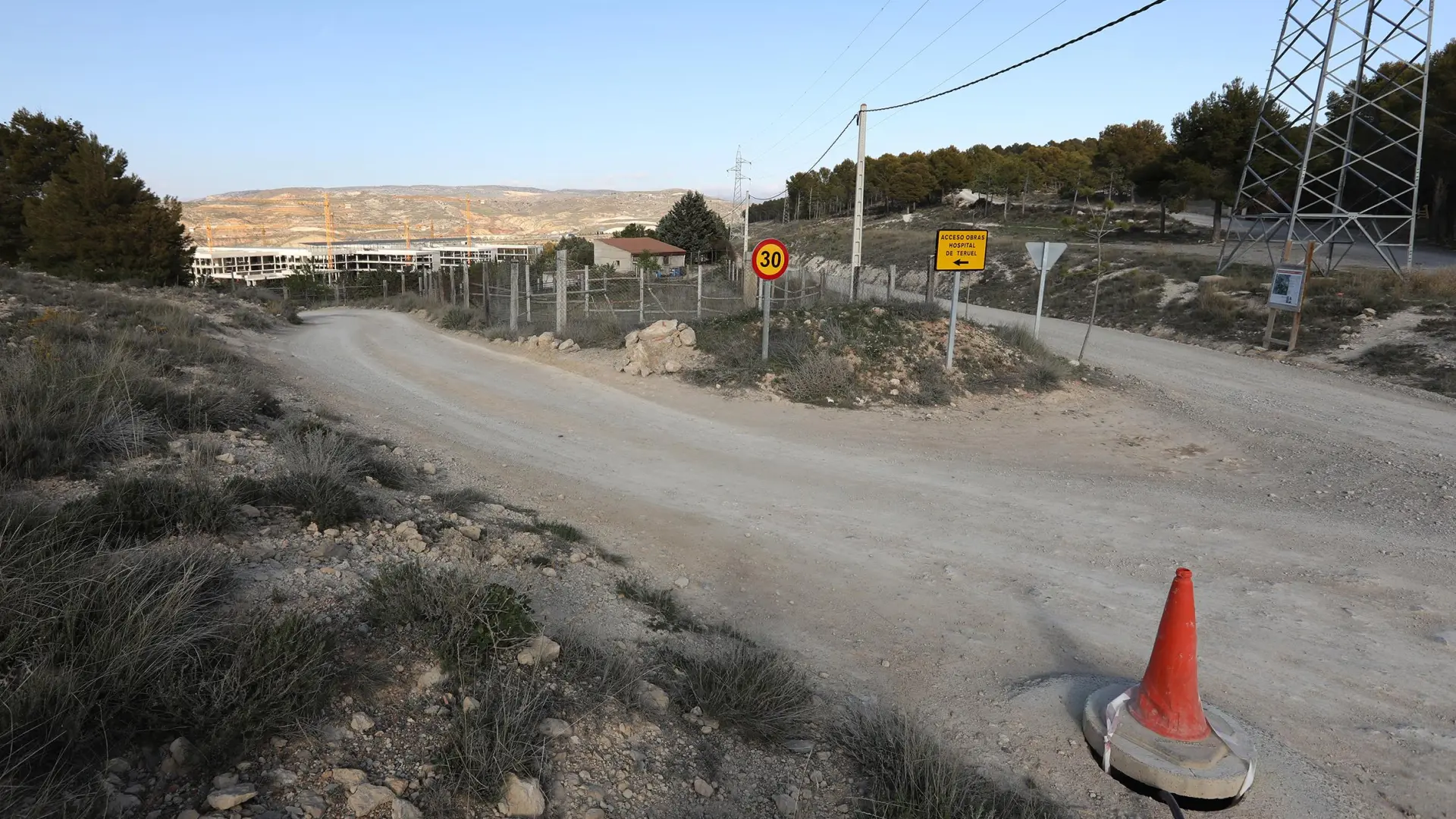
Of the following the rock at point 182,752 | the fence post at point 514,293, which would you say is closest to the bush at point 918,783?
the rock at point 182,752

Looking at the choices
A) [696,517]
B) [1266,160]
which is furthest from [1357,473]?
[1266,160]

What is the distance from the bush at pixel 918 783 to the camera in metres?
3.30

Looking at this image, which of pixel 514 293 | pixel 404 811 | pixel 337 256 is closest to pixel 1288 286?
pixel 514 293

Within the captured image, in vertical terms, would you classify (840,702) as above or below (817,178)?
below

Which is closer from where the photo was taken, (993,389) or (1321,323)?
(993,389)

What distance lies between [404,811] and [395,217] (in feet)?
563

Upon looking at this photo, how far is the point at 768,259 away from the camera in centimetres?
1332

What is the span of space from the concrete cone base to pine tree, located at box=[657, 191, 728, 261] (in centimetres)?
6202

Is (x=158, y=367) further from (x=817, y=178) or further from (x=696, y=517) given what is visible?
(x=817, y=178)

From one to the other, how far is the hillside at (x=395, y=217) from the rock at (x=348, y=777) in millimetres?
128337

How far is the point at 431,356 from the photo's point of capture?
16422 millimetres

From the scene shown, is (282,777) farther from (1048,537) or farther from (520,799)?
(1048,537)

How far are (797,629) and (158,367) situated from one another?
8380 millimetres

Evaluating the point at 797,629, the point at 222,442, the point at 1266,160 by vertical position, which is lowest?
the point at 797,629
